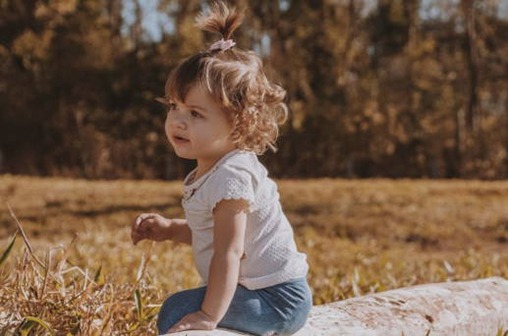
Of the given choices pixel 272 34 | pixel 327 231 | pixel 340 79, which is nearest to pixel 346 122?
pixel 340 79

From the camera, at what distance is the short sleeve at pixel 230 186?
2773 millimetres

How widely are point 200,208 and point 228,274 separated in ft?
0.94

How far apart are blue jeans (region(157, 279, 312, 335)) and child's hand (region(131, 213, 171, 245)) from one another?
0.42 m

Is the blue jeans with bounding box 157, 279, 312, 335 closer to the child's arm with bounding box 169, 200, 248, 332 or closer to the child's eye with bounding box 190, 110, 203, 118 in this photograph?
the child's arm with bounding box 169, 200, 248, 332

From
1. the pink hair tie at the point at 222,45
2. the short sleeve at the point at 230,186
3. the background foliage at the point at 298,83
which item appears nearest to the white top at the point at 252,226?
the short sleeve at the point at 230,186

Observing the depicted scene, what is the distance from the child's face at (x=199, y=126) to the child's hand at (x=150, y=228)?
1.44ft

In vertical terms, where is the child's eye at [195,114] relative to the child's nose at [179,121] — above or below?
above

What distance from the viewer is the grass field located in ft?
10.3

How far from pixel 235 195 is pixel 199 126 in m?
0.26

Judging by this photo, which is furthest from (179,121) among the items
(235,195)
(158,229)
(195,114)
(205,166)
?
(158,229)

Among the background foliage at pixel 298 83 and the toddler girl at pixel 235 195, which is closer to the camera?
the toddler girl at pixel 235 195

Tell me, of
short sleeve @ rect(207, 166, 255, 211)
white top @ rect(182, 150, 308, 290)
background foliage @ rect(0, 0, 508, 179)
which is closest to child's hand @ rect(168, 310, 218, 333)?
white top @ rect(182, 150, 308, 290)

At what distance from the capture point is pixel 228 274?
2.71 meters

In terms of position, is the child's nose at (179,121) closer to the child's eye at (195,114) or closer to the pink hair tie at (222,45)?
the child's eye at (195,114)
